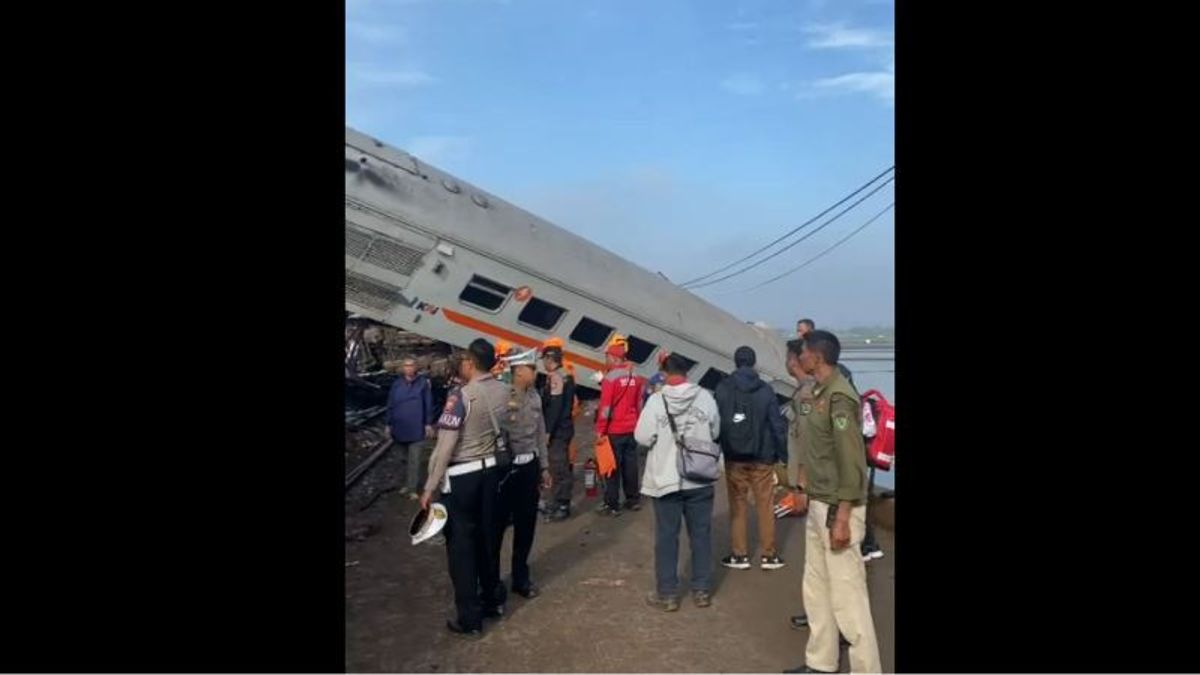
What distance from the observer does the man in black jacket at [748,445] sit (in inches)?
272

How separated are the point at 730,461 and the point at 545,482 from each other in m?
1.58

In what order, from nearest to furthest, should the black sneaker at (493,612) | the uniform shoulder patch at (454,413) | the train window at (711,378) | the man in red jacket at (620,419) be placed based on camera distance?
the uniform shoulder patch at (454,413), the black sneaker at (493,612), the man in red jacket at (620,419), the train window at (711,378)

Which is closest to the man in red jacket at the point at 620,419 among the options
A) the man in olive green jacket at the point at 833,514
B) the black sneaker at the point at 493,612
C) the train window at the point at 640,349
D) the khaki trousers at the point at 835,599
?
the black sneaker at the point at 493,612

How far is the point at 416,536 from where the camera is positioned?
5316 millimetres

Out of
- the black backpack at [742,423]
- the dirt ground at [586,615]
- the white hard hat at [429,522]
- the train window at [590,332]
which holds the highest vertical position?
the train window at [590,332]

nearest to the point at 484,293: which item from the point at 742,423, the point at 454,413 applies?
the point at 742,423

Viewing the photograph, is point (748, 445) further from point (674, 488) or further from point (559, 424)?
point (559, 424)

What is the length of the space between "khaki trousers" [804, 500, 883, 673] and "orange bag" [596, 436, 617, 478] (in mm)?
4066

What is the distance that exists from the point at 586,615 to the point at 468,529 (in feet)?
3.82

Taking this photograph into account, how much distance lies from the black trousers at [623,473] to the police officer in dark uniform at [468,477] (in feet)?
11.0

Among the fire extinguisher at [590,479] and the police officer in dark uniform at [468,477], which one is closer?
the police officer in dark uniform at [468,477]

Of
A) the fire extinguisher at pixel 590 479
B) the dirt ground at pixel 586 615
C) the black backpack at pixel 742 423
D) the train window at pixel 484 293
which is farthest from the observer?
the train window at pixel 484 293

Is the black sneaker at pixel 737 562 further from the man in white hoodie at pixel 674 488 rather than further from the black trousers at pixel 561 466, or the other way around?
the black trousers at pixel 561 466
